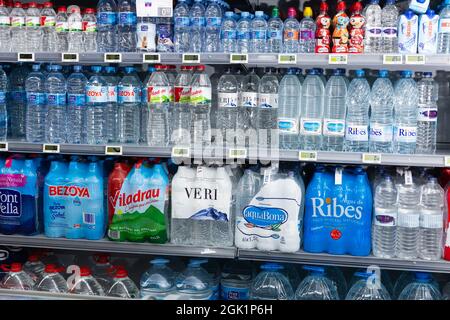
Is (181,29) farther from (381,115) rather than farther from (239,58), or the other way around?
(381,115)

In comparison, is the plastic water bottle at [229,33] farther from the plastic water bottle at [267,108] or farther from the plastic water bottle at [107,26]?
the plastic water bottle at [107,26]

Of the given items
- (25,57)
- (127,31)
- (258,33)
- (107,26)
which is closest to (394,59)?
(258,33)

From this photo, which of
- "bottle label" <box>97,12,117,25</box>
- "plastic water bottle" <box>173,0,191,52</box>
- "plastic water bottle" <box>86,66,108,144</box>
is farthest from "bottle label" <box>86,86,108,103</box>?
"plastic water bottle" <box>173,0,191,52</box>

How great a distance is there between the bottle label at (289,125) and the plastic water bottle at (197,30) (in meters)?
0.74

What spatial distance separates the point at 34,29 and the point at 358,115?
228 centimetres

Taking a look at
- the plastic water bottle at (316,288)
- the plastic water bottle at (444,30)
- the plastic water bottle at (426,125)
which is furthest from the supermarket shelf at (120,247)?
the plastic water bottle at (444,30)

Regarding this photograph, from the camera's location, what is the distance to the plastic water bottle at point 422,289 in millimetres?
3277

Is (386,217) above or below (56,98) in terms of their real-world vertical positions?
below

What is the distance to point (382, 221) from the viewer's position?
10.6 feet

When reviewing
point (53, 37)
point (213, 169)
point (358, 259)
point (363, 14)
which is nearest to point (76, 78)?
point (53, 37)

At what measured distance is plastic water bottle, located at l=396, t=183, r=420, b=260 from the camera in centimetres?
321

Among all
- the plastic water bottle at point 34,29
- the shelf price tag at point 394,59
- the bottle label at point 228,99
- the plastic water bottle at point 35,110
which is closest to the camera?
the shelf price tag at point 394,59

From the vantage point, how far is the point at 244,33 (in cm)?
337
